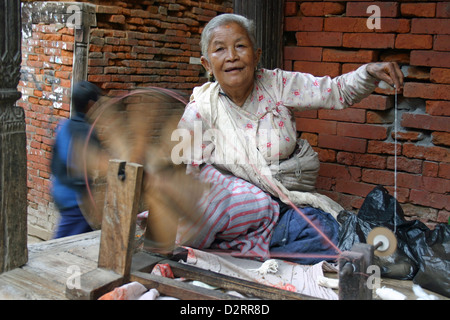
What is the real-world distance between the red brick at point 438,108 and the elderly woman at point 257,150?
0.73 m

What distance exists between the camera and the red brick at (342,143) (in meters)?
3.70

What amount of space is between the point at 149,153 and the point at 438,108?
80.6 inches

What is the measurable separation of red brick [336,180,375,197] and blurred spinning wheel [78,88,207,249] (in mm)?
1555

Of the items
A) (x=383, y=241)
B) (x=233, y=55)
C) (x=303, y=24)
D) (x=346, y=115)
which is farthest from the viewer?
(x=303, y=24)

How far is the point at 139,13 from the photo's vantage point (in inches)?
→ 210

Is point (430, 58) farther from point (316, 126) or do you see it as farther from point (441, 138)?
point (316, 126)

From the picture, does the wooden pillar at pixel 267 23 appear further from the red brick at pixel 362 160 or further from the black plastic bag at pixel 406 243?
the black plastic bag at pixel 406 243

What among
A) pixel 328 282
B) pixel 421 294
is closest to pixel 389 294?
pixel 421 294

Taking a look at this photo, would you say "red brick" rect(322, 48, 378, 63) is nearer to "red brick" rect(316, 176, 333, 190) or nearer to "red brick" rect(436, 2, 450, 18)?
"red brick" rect(436, 2, 450, 18)

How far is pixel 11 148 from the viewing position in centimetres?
233

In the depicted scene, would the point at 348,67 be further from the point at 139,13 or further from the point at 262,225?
the point at 139,13

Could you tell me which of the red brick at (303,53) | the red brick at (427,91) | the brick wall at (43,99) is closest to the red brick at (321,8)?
the red brick at (303,53)

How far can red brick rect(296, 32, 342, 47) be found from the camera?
3699mm
